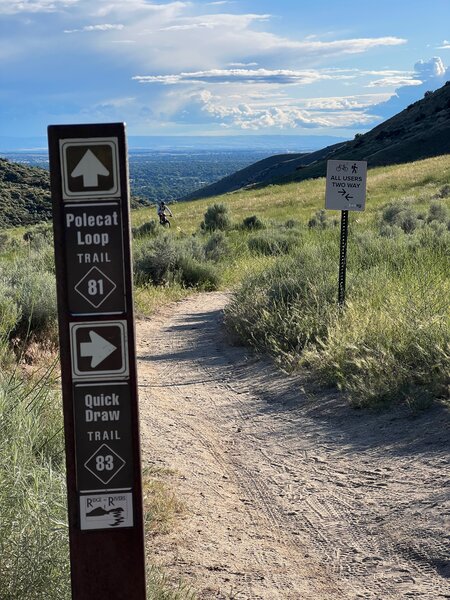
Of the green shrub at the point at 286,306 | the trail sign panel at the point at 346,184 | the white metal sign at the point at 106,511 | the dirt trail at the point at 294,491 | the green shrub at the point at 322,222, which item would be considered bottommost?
the dirt trail at the point at 294,491

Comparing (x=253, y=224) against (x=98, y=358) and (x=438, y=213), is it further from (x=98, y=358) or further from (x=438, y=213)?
(x=98, y=358)

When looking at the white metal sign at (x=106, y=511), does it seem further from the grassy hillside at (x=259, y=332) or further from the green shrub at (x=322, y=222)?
the green shrub at (x=322, y=222)

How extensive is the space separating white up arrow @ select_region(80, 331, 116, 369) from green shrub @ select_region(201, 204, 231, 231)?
2419 cm

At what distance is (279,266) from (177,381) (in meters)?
3.33

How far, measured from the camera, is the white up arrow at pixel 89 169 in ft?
7.30

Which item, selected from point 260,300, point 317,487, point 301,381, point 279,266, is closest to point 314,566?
point 317,487

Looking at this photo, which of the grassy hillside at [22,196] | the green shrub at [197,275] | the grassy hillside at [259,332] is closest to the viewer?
the grassy hillside at [259,332]

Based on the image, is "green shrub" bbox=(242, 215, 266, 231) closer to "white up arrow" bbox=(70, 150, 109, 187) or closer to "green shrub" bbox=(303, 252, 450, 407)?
"green shrub" bbox=(303, 252, 450, 407)

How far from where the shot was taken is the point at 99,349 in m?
2.29

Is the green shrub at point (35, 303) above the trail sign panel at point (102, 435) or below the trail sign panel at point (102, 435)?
below

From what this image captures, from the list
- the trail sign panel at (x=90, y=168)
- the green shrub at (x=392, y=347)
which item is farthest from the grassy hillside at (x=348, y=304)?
the trail sign panel at (x=90, y=168)

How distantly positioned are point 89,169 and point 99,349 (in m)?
0.55

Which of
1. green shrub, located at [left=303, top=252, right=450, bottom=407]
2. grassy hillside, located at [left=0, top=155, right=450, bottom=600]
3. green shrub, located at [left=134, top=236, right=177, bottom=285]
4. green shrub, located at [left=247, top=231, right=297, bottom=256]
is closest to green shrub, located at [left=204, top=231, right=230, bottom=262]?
grassy hillside, located at [left=0, top=155, right=450, bottom=600]

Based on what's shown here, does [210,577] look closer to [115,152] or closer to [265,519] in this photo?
[265,519]
